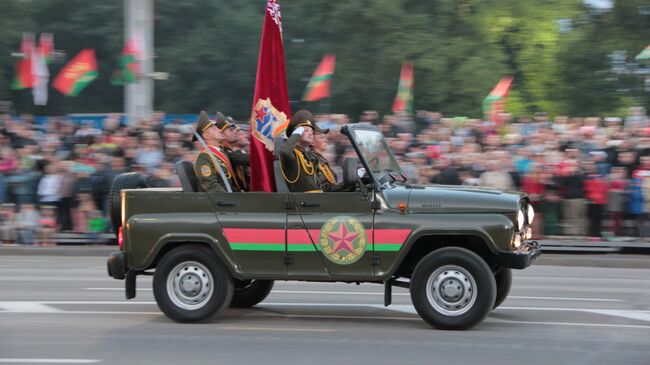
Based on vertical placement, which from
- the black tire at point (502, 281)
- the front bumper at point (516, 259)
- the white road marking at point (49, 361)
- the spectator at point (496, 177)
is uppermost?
the spectator at point (496, 177)

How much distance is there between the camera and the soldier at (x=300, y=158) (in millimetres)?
10597

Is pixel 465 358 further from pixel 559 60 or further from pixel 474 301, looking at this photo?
pixel 559 60

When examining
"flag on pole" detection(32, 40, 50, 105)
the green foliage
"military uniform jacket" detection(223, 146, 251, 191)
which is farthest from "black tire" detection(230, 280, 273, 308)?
the green foliage

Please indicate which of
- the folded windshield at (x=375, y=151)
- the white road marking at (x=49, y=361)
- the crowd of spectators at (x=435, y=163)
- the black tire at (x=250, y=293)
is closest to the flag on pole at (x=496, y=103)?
the crowd of spectators at (x=435, y=163)

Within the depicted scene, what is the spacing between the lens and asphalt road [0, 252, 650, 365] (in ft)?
29.8

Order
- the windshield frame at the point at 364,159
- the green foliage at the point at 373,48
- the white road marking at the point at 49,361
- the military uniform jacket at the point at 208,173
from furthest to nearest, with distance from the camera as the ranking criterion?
the green foliage at the point at 373,48 → the military uniform jacket at the point at 208,173 → the windshield frame at the point at 364,159 → the white road marking at the point at 49,361

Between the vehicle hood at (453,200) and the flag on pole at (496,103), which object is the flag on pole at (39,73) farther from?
the vehicle hood at (453,200)

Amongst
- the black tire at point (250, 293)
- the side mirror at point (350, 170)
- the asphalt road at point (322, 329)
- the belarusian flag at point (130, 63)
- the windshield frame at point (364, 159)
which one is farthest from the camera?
the belarusian flag at point (130, 63)

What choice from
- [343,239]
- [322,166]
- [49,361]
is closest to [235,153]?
[322,166]

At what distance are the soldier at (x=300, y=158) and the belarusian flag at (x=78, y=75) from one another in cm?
1569

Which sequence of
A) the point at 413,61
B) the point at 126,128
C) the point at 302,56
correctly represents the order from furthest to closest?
1. the point at 302,56
2. the point at 413,61
3. the point at 126,128

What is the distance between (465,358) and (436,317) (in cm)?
126

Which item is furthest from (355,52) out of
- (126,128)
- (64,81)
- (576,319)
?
(576,319)

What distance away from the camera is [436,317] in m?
10.2
